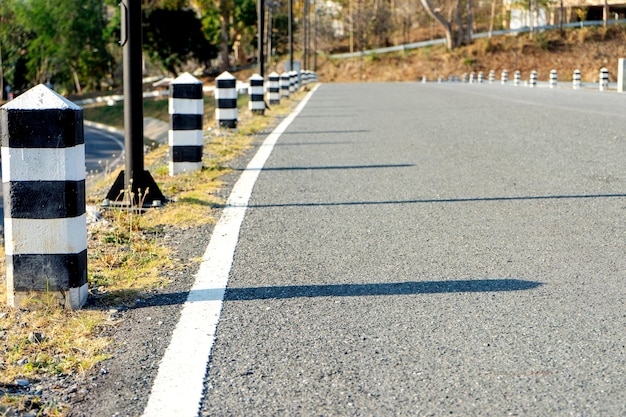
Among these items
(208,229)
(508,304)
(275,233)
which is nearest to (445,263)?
(508,304)

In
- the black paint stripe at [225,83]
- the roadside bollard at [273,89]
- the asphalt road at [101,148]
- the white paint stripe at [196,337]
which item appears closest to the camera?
the white paint stripe at [196,337]

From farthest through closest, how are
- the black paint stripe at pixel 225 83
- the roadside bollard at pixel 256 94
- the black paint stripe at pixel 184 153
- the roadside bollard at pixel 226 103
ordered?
the roadside bollard at pixel 256 94, the roadside bollard at pixel 226 103, the black paint stripe at pixel 225 83, the black paint stripe at pixel 184 153

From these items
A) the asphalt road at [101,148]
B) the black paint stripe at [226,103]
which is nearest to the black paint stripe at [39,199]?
the black paint stripe at [226,103]

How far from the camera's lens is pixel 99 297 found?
4.48 meters

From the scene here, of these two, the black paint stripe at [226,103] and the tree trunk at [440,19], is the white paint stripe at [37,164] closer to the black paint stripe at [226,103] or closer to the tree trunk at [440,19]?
the black paint stripe at [226,103]

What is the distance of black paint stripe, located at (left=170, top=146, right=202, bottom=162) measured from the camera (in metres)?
9.01

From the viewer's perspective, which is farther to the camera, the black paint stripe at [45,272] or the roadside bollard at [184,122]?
the roadside bollard at [184,122]

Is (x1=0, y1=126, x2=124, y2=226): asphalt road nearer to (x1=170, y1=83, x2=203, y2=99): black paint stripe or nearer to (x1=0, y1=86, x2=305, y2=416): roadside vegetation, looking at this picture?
(x1=170, y1=83, x2=203, y2=99): black paint stripe

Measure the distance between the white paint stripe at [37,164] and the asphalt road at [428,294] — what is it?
1006mm

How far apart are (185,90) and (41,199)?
4595 millimetres

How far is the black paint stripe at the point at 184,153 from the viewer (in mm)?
9015

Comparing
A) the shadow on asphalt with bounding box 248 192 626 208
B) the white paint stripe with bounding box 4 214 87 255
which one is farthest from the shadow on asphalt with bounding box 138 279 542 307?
the shadow on asphalt with bounding box 248 192 626 208

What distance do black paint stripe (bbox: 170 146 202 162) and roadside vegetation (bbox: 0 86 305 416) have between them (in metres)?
0.42

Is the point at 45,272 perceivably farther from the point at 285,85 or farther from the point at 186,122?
the point at 285,85
